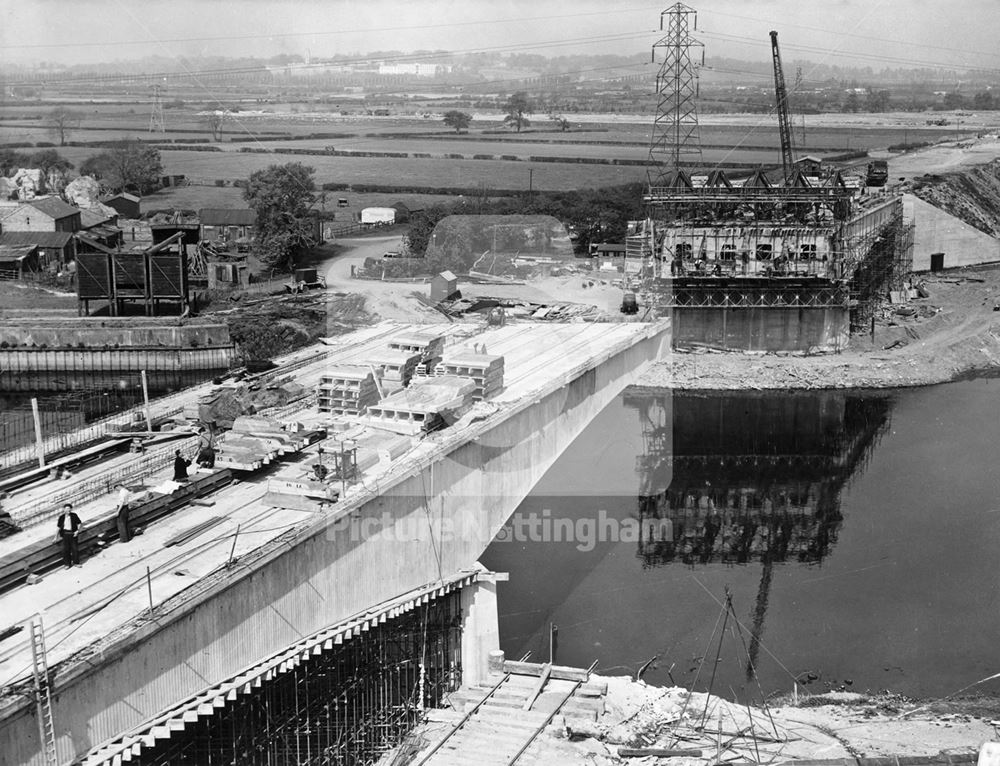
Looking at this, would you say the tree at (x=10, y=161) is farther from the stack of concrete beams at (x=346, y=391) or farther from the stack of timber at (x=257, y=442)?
the stack of timber at (x=257, y=442)

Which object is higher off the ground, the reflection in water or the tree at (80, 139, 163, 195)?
the tree at (80, 139, 163, 195)

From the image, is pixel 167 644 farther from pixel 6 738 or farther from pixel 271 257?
pixel 271 257

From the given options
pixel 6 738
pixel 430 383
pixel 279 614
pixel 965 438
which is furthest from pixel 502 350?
pixel 6 738

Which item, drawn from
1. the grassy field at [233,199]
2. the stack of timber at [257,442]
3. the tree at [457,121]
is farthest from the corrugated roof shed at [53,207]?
the tree at [457,121]

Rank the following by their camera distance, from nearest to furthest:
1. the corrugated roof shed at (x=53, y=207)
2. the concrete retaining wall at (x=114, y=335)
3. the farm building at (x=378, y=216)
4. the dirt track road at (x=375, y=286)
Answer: the dirt track road at (x=375, y=286) → the concrete retaining wall at (x=114, y=335) → the corrugated roof shed at (x=53, y=207) → the farm building at (x=378, y=216)

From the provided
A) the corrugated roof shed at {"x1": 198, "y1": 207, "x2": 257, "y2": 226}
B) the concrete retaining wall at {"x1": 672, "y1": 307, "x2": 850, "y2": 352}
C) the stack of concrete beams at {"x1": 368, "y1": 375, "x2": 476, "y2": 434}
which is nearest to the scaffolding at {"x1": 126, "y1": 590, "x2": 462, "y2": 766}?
the stack of concrete beams at {"x1": 368, "y1": 375, "x2": 476, "y2": 434}

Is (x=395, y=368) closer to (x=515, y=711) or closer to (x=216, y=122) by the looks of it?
(x=515, y=711)

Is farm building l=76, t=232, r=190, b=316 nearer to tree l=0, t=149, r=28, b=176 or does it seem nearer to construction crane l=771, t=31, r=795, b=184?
construction crane l=771, t=31, r=795, b=184

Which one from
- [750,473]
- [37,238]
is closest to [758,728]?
[750,473]
